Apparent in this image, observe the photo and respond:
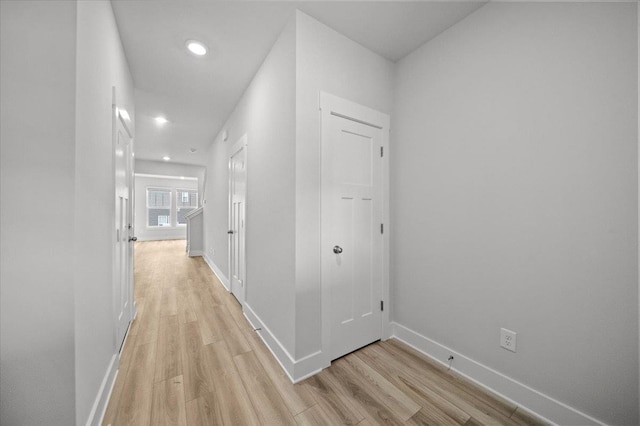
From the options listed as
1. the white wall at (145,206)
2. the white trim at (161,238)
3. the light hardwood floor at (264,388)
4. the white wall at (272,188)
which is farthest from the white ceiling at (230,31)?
the white trim at (161,238)

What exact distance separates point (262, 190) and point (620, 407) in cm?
258

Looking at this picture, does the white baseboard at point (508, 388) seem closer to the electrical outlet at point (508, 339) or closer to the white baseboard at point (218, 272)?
the electrical outlet at point (508, 339)

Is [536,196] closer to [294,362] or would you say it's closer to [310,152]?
[310,152]

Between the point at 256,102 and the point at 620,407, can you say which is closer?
the point at 620,407

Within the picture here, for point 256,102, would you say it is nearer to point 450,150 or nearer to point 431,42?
point 431,42

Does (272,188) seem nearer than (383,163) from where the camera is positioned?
Yes

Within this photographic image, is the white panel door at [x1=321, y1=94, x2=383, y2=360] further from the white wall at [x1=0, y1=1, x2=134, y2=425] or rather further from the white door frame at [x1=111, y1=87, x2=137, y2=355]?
the white door frame at [x1=111, y1=87, x2=137, y2=355]

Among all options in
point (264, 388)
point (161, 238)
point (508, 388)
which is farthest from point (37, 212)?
point (161, 238)

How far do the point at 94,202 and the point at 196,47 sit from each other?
1.69m

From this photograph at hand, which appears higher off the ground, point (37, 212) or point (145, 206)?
point (145, 206)

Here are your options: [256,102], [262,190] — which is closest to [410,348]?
[262,190]

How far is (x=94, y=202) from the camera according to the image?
128 centimetres

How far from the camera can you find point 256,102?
2.46 meters

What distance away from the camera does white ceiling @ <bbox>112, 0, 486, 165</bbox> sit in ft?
5.47
